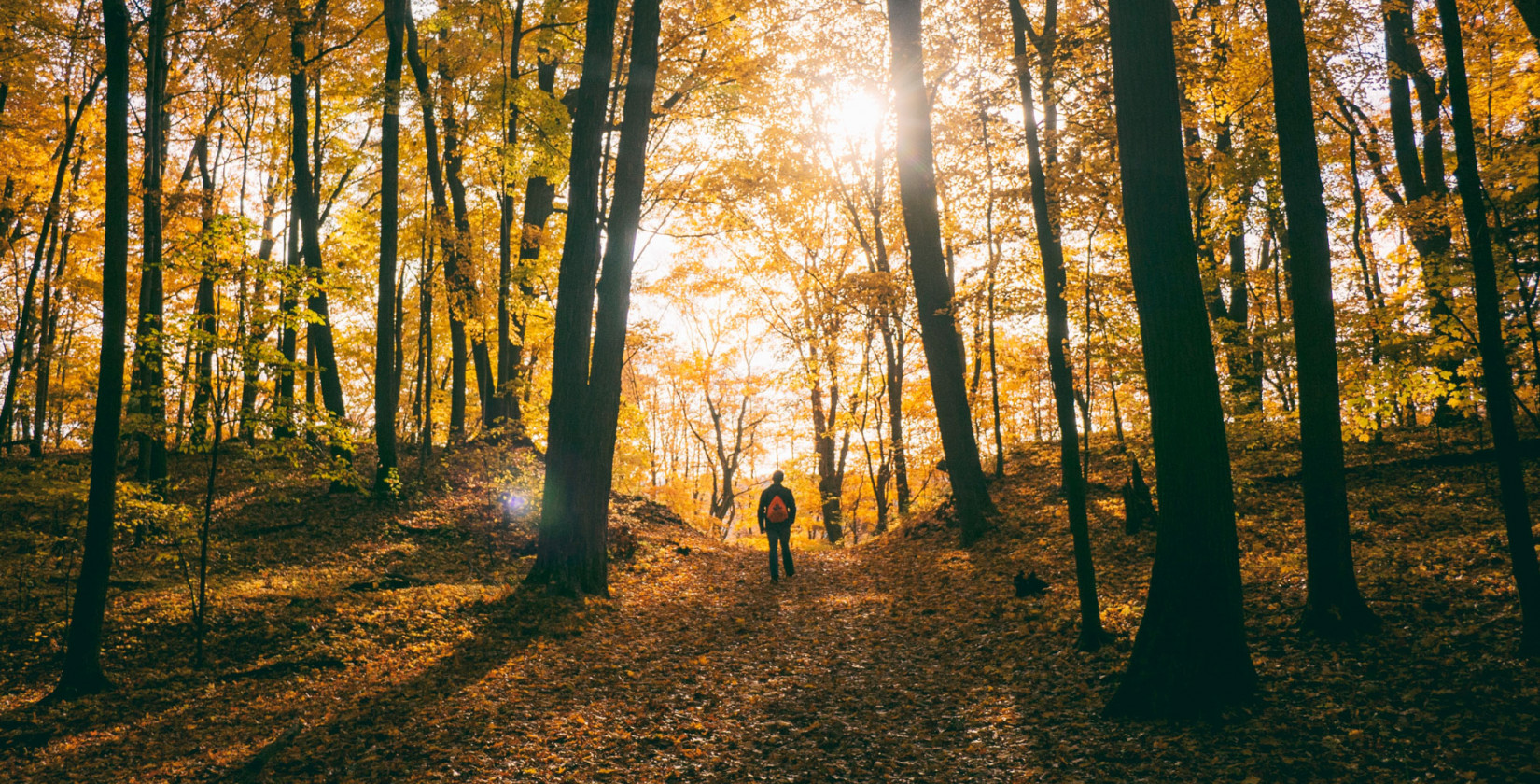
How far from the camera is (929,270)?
1112cm

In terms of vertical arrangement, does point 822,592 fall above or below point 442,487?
below

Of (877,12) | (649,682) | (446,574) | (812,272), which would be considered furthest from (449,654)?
(812,272)

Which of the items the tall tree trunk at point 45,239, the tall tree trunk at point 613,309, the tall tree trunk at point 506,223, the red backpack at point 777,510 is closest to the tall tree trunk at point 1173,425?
the tall tree trunk at point 613,309

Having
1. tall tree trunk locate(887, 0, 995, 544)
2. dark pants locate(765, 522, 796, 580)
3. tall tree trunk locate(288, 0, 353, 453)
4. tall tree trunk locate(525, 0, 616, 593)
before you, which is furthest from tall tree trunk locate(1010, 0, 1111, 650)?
tall tree trunk locate(288, 0, 353, 453)

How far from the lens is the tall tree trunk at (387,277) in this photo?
38.1 ft

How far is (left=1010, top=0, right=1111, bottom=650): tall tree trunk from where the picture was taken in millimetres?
5766

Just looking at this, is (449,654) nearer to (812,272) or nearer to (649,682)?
(649,682)

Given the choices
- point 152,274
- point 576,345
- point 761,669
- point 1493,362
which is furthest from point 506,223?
point 1493,362

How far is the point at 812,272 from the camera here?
18484 mm

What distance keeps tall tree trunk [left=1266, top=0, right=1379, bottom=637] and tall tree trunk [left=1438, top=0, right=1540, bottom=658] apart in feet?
3.03

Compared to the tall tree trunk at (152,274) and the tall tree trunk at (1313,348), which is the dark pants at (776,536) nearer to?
the tall tree trunk at (1313,348)

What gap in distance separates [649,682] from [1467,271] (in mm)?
8694

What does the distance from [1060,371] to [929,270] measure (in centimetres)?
546

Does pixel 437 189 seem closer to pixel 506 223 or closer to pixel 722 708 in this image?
pixel 506 223
